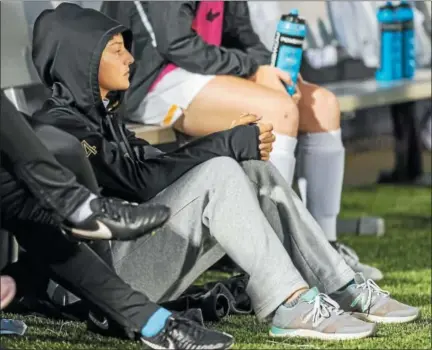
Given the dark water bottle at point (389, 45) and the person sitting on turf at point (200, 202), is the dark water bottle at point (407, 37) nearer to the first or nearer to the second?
the dark water bottle at point (389, 45)

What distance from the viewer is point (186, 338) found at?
356 cm

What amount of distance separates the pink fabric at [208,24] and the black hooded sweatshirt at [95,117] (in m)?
1.07

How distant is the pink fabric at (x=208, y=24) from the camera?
5258 mm

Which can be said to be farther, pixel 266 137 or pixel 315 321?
pixel 266 137

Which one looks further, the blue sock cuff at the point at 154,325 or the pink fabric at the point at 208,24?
the pink fabric at the point at 208,24

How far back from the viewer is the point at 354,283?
428cm

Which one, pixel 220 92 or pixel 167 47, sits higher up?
pixel 167 47

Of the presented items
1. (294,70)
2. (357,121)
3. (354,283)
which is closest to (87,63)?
(354,283)

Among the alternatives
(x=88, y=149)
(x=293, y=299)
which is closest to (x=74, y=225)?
(x=88, y=149)

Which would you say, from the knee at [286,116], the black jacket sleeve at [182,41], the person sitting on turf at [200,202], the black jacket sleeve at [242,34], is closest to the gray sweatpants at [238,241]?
the person sitting on turf at [200,202]

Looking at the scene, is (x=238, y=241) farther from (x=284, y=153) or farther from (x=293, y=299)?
(x=284, y=153)

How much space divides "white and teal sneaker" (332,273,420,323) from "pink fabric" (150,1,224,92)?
1.30 m

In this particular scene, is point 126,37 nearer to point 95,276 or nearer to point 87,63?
point 87,63

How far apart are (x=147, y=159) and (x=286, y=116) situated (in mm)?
979
